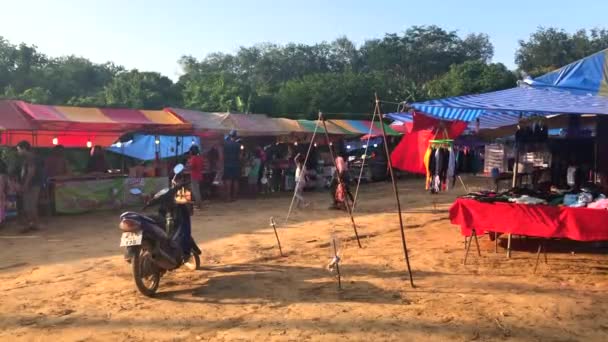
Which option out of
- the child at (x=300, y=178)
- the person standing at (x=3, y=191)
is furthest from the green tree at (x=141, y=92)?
the person standing at (x=3, y=191)

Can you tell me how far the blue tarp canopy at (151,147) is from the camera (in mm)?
17312

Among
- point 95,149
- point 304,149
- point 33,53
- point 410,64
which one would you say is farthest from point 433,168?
point 410,64

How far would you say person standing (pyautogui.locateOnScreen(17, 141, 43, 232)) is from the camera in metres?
10.2

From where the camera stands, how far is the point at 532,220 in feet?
23.1

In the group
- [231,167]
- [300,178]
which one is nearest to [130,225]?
[300,178]

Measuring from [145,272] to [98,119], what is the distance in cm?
872

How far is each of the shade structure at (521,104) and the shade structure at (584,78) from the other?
154 mm

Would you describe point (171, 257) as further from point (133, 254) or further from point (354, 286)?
point (354, 286)

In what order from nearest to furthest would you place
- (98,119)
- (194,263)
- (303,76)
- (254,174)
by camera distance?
(194,263) < (98,119) < (254,174) < (303,76)

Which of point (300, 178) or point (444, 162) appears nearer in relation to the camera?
point (444, 162)

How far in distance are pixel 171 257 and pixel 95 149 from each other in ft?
29.0

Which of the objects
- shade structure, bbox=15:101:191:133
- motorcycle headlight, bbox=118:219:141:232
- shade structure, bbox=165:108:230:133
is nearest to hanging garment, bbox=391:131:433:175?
motorcycle headlight, bbox=118:219:141:232

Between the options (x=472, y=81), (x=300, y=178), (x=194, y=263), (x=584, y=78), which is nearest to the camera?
(x=584, y=78)

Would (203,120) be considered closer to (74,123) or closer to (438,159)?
(74,123)
